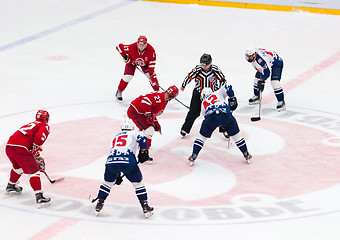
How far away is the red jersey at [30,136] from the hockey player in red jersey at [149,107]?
56.1 inches

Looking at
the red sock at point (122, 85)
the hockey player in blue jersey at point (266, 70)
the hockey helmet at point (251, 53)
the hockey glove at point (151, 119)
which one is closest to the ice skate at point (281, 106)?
the hockey player in blue jersey at point (266, 70)

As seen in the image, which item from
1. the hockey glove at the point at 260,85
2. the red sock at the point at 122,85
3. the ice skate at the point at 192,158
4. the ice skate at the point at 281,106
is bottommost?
the ice skate at the point at 281,106

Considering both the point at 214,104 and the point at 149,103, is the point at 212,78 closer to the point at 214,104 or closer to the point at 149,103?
the point at 214,104

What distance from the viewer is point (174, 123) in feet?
30.1

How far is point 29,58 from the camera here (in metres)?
12.4

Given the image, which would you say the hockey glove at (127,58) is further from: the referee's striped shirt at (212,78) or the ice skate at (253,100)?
the ice skate at (253,100)

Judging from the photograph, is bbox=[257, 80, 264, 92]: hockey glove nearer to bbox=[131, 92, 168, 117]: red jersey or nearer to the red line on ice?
bbox=[131, 92, 168, 117]: red jersey

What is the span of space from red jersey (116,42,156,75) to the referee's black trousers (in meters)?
1.30

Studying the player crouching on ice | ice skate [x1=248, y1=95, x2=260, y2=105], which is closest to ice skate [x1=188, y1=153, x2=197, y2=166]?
the player crouching on ice

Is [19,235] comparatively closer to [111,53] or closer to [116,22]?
[111,53]

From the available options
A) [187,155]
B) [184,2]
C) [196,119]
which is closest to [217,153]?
[187,155]

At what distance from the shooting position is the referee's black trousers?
8586 millimetres

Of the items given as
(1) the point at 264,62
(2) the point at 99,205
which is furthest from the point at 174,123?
(2) the point at 99,205

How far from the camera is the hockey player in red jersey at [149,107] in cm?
766
